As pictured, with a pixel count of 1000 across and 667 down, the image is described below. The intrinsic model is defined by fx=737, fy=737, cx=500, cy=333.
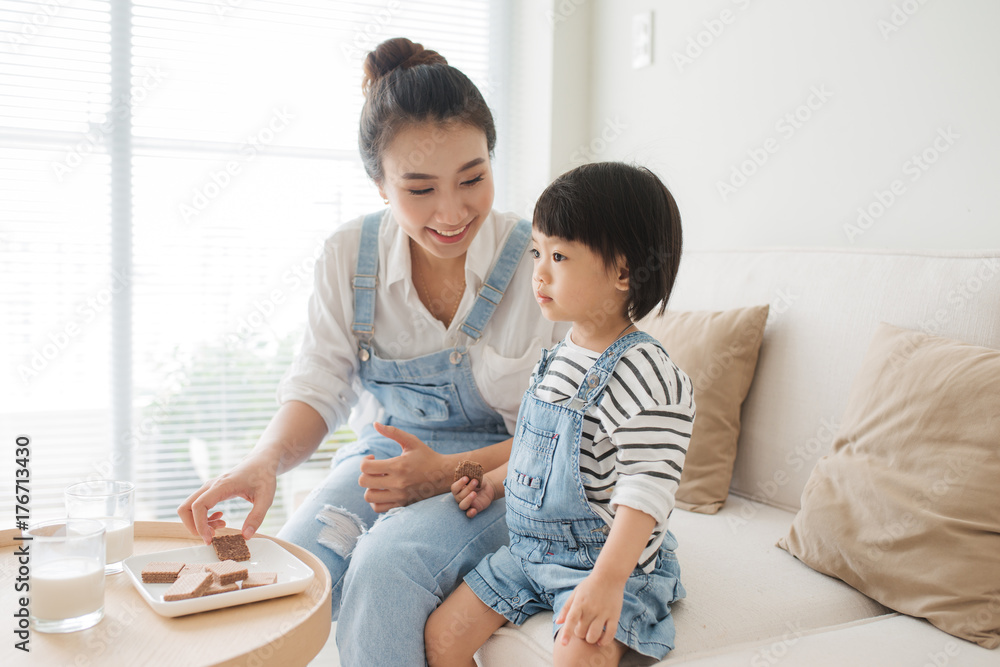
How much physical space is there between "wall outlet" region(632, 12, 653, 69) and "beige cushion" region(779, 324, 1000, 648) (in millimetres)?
1383

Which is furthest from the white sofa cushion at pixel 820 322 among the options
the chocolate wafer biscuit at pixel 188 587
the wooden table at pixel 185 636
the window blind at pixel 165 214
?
the window blind at pixel 165 214

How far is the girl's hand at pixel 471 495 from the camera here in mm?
1164

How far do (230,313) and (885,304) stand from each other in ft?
6.40

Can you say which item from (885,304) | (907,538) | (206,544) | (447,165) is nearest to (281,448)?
(206,544)

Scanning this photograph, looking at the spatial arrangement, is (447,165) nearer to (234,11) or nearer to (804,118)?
(804,118)

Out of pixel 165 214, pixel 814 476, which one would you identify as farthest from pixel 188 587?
pixel 165 214

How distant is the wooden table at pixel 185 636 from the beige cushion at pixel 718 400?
82cm

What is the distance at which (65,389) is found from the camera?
2.28m

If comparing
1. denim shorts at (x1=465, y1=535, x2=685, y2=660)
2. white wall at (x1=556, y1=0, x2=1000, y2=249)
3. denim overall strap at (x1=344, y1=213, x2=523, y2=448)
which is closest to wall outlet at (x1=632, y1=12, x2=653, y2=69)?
white wall at (x1=556, y1=0, x2=1000, y2=249)

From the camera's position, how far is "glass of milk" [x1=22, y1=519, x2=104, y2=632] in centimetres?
78

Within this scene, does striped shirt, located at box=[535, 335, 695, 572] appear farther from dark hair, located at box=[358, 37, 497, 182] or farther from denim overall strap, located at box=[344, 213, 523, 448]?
dark hair, located at box=[358, 37, 497, 182]

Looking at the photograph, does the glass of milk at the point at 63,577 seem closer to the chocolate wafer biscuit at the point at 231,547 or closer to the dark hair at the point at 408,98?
the chocolate wafer biscuit at the point at 231,547

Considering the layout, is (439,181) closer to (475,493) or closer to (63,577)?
(475,493)

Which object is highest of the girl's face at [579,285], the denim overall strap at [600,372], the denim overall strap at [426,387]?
the girl's face at [579,285]
